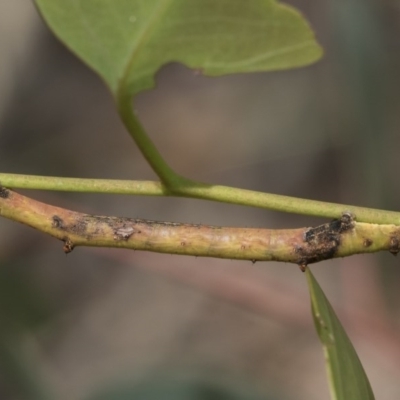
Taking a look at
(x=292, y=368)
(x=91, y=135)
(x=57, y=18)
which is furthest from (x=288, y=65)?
(x=91, y=135)

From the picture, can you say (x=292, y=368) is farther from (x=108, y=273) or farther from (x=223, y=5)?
(x=223, y=5)

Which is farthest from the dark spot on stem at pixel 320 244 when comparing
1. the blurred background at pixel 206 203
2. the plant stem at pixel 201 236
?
the blurred background at pixel 206 203

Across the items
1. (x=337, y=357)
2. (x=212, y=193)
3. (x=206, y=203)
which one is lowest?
(x=337, y=357)

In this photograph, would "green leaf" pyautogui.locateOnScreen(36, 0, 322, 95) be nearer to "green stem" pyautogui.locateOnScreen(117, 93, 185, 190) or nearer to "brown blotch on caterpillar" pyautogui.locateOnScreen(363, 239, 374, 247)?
"green stem" pyautogui.locateOnScreen(117, 93, 185, 190)

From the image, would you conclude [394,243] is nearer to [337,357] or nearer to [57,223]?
[337,357]

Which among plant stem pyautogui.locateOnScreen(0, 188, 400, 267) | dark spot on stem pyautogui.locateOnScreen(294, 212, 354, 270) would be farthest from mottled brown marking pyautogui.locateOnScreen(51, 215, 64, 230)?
dark spot on stem pyautogui.locateOnScreen(294, 212, 354, 270)

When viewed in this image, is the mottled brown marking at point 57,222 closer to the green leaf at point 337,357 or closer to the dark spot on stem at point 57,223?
the dark spot on stem at point 57,223

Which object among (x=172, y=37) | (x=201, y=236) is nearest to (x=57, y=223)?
(x=201, y=236)
